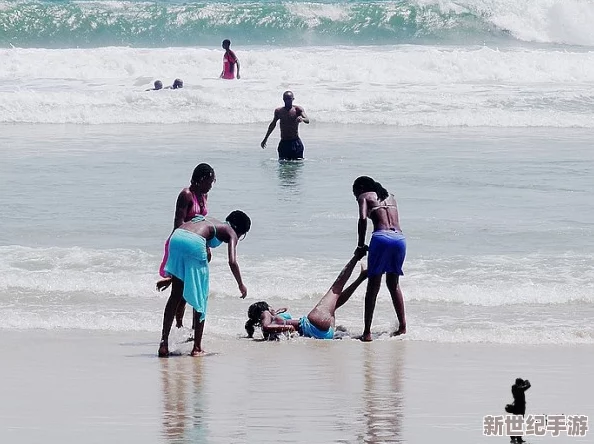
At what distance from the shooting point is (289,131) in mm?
18453

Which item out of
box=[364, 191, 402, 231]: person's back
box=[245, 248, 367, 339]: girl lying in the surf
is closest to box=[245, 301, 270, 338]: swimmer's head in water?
box=[245, 248, 367, 339]: girl lying in the surf

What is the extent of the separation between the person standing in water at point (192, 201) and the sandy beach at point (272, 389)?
0.52 meters

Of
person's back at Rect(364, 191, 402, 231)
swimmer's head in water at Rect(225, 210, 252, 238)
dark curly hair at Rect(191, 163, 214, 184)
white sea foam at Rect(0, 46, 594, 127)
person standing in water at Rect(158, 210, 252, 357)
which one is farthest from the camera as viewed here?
white sea foam at Rect(0, 46, 594, 127)

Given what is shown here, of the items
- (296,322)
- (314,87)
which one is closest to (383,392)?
(296,322)

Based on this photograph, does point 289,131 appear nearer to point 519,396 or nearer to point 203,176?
point 203,176

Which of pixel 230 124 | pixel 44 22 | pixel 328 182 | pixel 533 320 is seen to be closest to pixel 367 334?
pixel 533 320

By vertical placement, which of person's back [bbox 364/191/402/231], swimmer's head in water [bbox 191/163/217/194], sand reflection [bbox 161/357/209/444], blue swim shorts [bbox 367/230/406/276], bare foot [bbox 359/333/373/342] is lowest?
bare foot [bbox 359/333/373/342]

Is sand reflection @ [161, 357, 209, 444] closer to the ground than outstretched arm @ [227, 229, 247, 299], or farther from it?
closer to the ground

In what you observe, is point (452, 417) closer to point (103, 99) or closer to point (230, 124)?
point (230, 124)

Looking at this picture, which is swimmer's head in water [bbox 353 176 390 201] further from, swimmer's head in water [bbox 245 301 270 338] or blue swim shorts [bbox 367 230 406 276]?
swimmer's head in water [bbox 245 301 270 338]

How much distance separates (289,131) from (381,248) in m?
9.26

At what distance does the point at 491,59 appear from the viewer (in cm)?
3186

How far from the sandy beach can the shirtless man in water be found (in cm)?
922

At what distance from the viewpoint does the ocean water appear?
10523 mm
